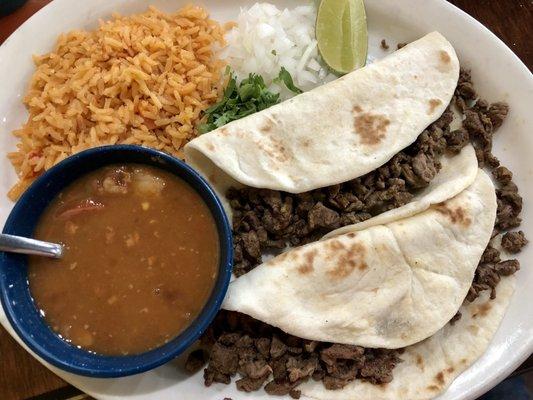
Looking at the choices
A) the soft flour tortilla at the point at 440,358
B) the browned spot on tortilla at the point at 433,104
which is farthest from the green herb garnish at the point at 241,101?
the soft flour tortilla at the point at 440,358

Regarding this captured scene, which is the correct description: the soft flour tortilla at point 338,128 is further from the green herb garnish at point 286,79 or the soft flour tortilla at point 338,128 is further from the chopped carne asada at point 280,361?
the chopped carne asada at point 280,361

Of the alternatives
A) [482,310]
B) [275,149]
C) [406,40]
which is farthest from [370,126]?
[482,310]

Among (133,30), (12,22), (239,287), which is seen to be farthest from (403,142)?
(12,22)

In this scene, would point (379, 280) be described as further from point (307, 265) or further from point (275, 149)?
point (275, 149)

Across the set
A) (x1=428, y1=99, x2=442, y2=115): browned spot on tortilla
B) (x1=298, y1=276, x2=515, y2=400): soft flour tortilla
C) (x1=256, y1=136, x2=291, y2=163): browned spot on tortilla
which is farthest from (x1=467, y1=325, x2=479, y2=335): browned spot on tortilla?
(x1=256, y1=136, x2=291, y2=163): browned spot on tortilla

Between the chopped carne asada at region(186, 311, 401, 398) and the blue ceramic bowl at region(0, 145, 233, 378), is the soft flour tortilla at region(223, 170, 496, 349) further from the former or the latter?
the blue ceramic bowl at region(0, 145, 233, 378)

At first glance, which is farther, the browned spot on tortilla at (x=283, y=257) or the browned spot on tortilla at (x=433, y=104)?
the browned spot on tortilla at (x=433, y=104)
